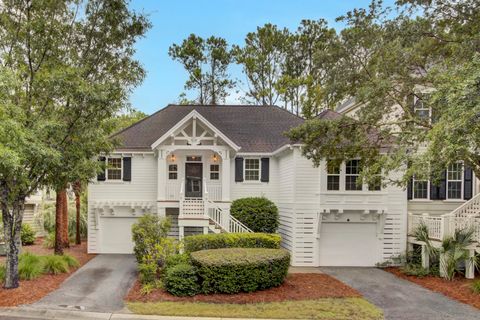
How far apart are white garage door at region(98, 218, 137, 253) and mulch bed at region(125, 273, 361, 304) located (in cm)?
588

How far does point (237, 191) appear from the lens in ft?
54.6

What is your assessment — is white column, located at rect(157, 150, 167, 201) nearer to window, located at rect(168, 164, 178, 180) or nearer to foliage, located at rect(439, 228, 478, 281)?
window, located at rect(168, 164, 178, 180)

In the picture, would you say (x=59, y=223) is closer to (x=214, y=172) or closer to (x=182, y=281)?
(x=214, y=172)

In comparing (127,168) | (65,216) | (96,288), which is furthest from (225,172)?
(65,216)

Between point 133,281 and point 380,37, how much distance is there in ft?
34.8

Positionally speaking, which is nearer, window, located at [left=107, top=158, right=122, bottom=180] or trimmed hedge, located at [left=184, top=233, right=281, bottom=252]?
trimmed hedge, located at [left=184, top=233, right=281, bottom=252]

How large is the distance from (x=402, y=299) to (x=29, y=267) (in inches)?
431

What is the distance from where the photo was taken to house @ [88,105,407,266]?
46.9 feet

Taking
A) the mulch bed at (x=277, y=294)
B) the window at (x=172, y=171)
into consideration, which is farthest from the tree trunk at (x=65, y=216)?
the mulch bed at (x=277, y=294)

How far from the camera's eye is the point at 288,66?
28.5 meters

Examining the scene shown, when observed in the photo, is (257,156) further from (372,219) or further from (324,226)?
(372,219)

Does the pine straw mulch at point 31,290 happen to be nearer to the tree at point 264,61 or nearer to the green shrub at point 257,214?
the green shrub at point 257,214

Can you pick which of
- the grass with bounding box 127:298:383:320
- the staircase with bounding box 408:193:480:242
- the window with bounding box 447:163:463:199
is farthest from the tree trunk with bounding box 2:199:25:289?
the window with bounding box 447:163:463:199

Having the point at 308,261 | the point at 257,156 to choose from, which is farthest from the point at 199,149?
the point at 308,261
